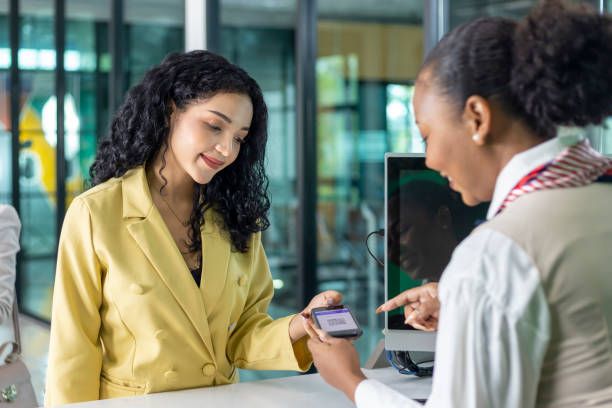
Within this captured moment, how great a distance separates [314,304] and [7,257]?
1177mm

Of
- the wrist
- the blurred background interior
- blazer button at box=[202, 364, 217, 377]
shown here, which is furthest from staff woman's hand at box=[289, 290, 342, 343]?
the blurred background interior

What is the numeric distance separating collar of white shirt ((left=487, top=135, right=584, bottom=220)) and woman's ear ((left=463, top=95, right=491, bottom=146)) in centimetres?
6

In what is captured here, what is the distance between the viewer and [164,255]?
1.79 meters

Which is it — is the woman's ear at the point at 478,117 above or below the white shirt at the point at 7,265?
above

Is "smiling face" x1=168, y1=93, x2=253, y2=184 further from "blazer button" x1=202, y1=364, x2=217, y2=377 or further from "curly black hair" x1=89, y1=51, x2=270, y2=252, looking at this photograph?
"blazer button" x1=202, y1=364, x2=217, y2=377

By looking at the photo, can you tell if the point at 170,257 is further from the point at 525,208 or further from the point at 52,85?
the point at 52,85

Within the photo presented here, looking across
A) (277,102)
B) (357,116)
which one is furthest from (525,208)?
(357,116)

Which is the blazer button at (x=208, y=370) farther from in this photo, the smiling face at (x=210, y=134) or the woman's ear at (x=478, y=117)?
the woman's ear at (x=478, y=117)

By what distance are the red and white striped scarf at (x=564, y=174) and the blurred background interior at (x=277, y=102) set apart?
5289 millimetres

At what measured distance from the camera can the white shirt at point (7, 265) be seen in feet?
7.23

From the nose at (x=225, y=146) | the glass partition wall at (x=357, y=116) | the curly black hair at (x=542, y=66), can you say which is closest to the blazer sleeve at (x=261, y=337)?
the nose at (x=225, y=146)

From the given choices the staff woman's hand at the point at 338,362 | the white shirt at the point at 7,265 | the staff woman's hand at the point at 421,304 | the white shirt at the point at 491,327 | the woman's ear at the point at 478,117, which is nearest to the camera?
the white shirt at the point at 491,327

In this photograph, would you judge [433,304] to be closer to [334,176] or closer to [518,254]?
[518,254]

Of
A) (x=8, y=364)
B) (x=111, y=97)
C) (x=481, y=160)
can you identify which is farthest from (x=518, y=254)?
(x=111, y=97)
